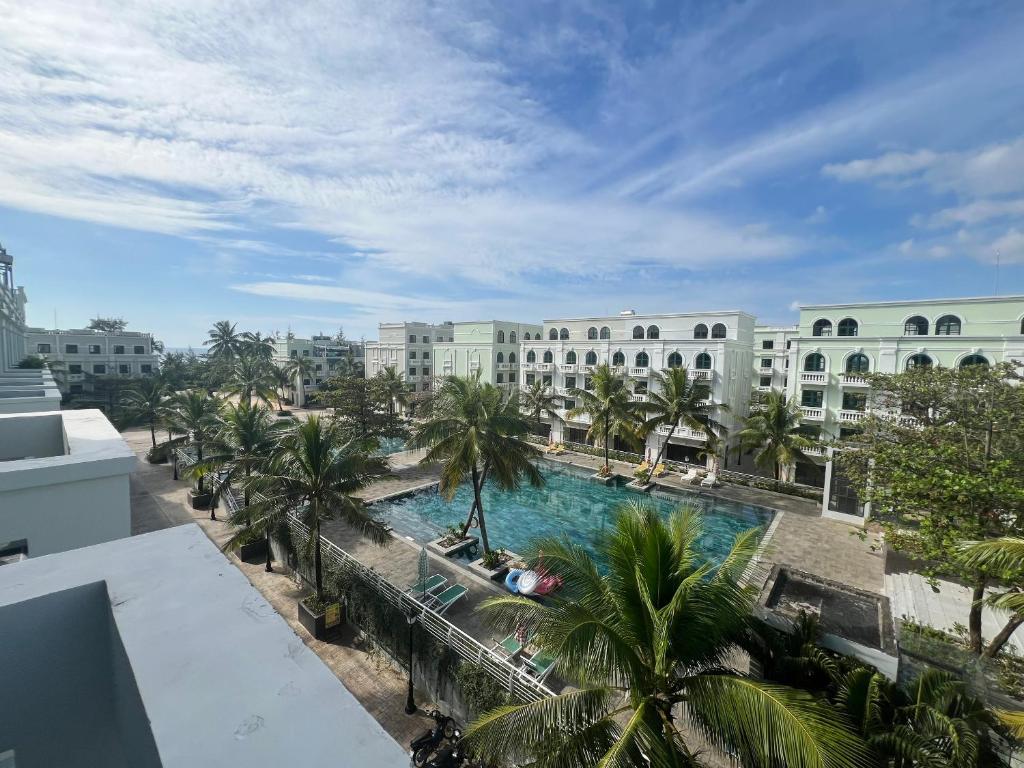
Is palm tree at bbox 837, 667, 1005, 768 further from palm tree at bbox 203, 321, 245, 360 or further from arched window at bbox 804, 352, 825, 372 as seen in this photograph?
palm tree at bbox 203, 321, 245, 360

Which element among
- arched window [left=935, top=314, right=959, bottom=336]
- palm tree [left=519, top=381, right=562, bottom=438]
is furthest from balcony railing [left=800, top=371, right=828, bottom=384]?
palm tree [left=519, top=381, right=562, bottom=438]

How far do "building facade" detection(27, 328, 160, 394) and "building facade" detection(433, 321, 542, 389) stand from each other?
130ft

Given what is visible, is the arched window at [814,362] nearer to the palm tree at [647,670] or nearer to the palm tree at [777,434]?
the palm tree at [777,434]

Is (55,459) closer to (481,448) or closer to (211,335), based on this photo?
(481,448)

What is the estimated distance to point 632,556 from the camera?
7.02m

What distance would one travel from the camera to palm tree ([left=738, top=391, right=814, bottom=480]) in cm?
2588

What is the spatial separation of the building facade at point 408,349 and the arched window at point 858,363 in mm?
42328

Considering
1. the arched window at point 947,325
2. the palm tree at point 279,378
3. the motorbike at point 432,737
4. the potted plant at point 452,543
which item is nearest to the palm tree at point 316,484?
the motorbike at point 432,737

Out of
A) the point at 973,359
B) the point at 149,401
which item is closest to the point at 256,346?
the point at 149,401

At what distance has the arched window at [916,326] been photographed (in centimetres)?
2577

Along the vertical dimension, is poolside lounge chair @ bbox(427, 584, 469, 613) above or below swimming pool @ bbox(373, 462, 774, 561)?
above

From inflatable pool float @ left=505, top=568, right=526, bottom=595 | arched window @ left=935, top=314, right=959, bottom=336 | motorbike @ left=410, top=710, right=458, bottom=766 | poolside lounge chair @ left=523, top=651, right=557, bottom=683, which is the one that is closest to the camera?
motorbike @ left=410, top=710, right=458, bottom=766

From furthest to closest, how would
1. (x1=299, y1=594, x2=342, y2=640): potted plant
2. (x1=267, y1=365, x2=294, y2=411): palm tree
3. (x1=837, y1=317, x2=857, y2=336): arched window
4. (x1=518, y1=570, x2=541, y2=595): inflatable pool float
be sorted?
(x1=267, y1=365, x2=294, y2=411): palm tree, (x1=837, y1=317, x2=857, y2=336): arched window, (x1=518, y1=570, x2=541, y2=595): inflatable pool float, (x1=299, y1=594, x2=342, y2=640): potted plant

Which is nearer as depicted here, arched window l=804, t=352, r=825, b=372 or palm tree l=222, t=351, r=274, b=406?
arched window l=804, t=352, r=825, b=372
